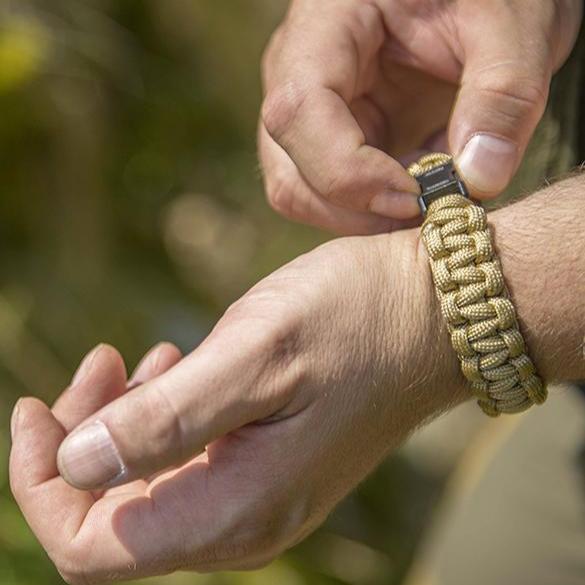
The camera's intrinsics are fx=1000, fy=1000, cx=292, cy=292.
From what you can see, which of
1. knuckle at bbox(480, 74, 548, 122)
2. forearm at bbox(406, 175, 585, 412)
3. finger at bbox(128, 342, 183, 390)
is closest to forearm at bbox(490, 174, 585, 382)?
forearm at bbox(406, 175, 585, 412)

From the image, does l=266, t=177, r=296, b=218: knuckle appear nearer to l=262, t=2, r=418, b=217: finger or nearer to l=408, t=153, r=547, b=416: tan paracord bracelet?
l=262, t=2, r=418, b=217: finger

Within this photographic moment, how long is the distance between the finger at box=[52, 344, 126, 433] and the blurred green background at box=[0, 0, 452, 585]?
3.59 ft

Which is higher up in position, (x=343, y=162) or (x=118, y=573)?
(x=343, y=162)

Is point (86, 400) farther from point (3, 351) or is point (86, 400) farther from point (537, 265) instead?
point (3, 351)

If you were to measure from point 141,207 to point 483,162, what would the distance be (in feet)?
5.42

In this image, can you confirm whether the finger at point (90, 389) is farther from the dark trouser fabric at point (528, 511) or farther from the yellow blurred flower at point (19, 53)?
the yellow blurred flower at point (19, 53)

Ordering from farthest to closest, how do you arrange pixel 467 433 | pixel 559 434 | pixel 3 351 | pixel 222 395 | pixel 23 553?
1. pixel 467 433
2. pixel 3 351
3. pixel 23 553
4. pixel 559 434
5. pixel 222 395

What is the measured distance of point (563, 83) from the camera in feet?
4.59

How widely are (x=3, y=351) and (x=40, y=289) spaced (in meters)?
Answer: 0.19

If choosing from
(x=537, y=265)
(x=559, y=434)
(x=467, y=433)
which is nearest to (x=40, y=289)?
(x=467, y=433)

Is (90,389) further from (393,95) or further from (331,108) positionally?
(393,95)

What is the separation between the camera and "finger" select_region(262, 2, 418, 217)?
1.17 meters

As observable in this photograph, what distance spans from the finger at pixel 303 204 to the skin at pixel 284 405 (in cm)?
13

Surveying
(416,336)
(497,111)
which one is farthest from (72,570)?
(497,111)
